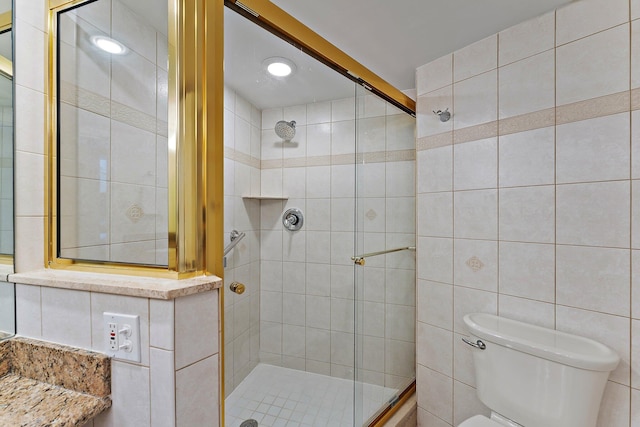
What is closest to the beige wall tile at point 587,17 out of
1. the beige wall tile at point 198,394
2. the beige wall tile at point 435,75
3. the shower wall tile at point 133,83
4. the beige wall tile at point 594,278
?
the beige wall tile at point 435,75

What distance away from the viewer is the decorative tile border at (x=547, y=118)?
114cm

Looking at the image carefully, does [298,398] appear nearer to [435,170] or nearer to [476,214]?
[476,214]

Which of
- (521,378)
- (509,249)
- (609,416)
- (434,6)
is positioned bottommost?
(609,416)

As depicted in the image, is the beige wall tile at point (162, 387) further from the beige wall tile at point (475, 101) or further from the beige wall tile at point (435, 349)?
the beige wall tile at point (475, 101)

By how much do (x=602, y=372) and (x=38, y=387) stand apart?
6.09ft

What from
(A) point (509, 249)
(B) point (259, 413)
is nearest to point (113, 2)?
(B) point (259, 413)

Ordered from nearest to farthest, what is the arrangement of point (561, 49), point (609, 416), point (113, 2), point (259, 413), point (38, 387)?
point (38, 387), point (113, 2), point (609, 416), point (561, 49), point (259, 413)

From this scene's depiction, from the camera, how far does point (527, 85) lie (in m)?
1.38

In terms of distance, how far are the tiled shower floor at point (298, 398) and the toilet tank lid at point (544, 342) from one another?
78cm

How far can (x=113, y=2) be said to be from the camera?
0.94m

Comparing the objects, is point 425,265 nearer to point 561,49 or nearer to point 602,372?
point 602,372

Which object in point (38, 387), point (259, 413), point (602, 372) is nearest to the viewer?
point (38, 387)

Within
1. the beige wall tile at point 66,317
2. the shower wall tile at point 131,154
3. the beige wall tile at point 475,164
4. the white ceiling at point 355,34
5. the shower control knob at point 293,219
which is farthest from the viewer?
the shower control knob at point 293,219

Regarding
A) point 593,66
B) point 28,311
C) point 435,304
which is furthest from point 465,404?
point 28,311
